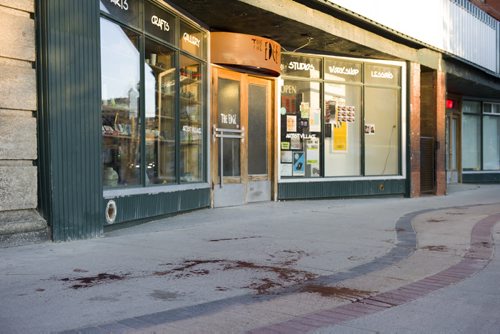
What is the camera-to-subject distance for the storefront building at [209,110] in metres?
7.56

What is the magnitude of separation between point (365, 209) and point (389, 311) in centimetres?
816

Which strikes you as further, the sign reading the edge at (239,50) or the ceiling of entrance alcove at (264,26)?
the sign reading the edge at (239,50)

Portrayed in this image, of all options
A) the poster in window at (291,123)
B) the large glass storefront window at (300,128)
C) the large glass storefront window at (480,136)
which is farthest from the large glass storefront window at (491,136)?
the poster in window at (291,123)

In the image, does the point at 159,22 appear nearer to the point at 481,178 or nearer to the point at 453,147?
the point at 453,147

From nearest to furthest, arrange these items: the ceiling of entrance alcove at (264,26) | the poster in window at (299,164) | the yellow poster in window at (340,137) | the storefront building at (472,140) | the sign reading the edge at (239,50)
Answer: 1. the ceiling of entrance alcove at (264,26)
2. the sign reading the edge at (239,50)
3. the poster in window at (299,164)
4. the yellow poster in window at (340,137)
5. the storefront building at (472,140)

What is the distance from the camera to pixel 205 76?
1206cm

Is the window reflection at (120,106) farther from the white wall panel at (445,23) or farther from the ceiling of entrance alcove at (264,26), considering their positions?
the white wall panel at (445,23)

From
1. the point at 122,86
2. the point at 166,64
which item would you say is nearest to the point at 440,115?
the point at 166,64

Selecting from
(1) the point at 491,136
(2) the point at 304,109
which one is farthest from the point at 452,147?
(2) the point at 304,109

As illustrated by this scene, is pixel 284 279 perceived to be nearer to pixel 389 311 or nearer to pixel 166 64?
pixel 389 311

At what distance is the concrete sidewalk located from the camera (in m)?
4.57

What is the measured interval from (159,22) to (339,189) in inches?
279

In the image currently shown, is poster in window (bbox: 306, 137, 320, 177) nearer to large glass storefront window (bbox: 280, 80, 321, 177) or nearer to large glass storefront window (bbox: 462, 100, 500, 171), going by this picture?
large glass storefront window (bbox: 280, 80, 321, 177)

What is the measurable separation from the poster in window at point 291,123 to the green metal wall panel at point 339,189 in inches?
55.1
